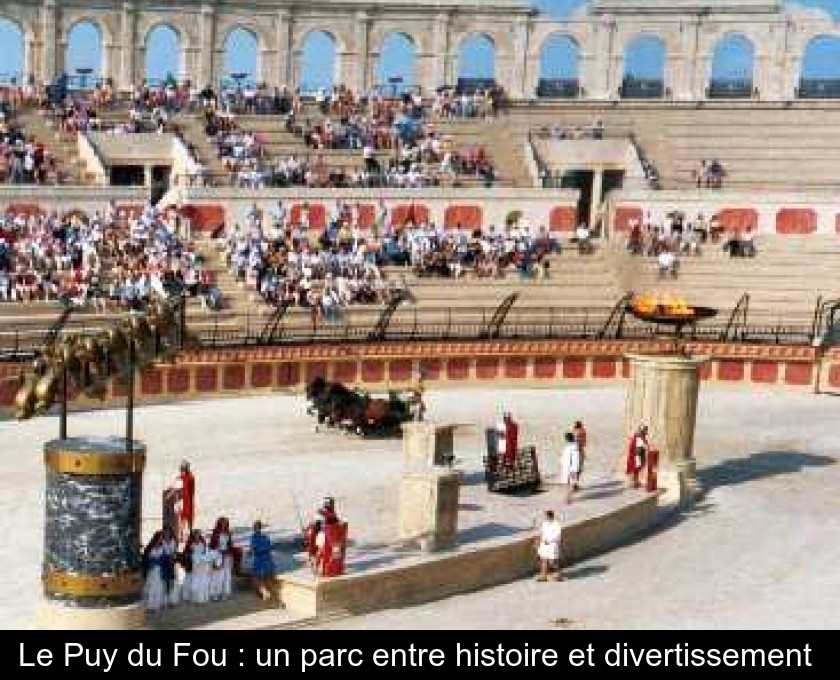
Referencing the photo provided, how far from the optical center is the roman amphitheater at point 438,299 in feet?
79.5

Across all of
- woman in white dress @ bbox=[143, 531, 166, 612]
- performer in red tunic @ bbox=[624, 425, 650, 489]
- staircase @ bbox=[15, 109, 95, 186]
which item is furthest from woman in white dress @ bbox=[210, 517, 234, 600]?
staircase @ bbox=[15, 109, 95, 186]

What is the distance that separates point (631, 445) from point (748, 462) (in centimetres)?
590

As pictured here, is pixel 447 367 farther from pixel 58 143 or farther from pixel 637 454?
pixel 58 143

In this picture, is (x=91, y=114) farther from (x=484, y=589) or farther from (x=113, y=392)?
(x=484, y=589)

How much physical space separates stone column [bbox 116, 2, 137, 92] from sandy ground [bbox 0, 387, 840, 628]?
78.7ft

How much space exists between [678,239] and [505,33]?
15.5 m

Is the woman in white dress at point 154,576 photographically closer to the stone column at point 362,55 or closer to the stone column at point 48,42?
the stone column at point 48,42

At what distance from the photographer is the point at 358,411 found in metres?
34.8

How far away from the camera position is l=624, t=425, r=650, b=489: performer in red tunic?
30.1 m

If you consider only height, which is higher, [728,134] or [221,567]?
Result: [728,134]

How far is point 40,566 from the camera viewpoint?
23.3 meters
